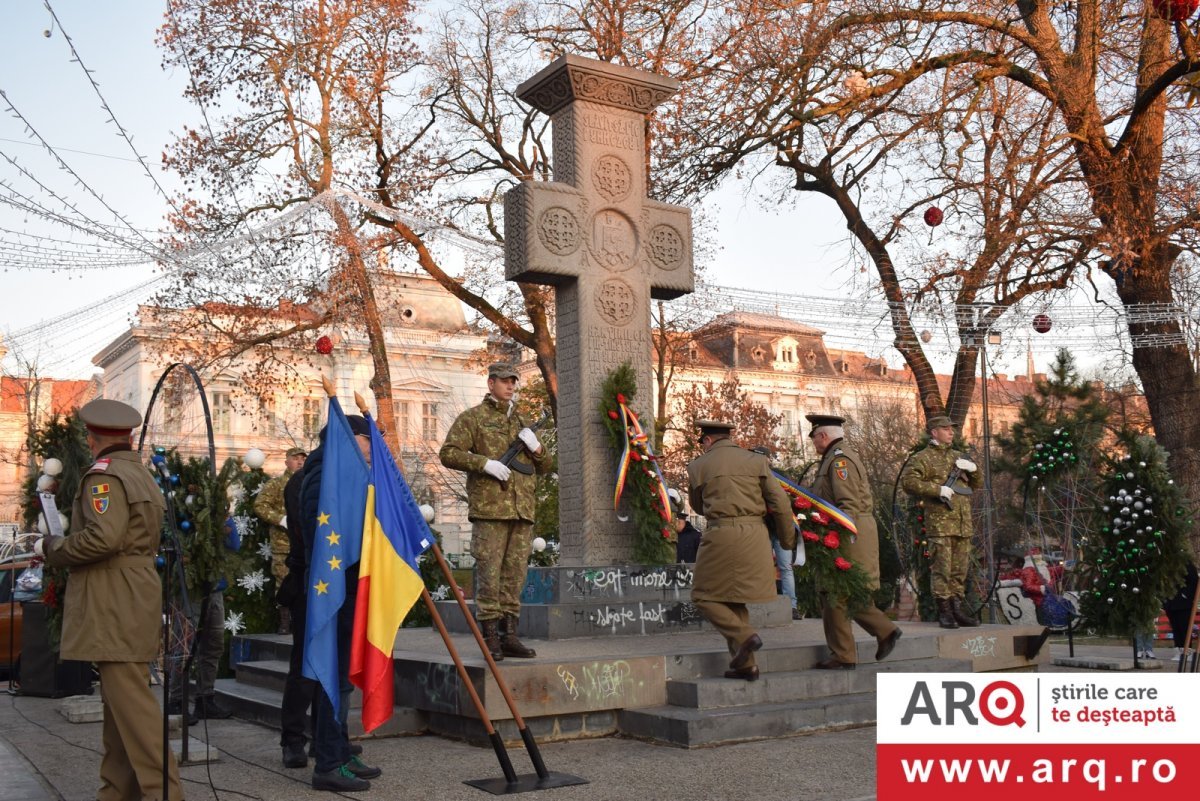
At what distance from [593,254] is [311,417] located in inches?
1331

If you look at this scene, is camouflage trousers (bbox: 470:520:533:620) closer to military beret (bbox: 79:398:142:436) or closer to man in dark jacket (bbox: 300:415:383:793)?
man in dark jacket (bbox: 300:415:383:793)

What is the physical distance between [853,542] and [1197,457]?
35.7ft

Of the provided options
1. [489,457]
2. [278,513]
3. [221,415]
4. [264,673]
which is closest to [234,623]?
[278,513]

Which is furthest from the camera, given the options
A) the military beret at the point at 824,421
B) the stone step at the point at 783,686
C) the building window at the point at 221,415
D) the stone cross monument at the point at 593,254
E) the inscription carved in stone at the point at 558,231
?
the building window at the point at 221,415

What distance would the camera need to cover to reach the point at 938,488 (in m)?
10.9

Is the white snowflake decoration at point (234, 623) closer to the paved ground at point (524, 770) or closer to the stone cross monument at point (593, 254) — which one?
the paved ground at point (524, 770)

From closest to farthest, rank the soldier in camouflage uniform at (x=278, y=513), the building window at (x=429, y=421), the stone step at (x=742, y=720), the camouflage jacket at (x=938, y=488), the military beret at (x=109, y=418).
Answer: the military beret at (x=109, y=418), the stone step at (x=742, y=720), the camouflage jacket at (x=938, y=488), the soldier in camouflage uniform at (x=278, y=513), the building window at (x=429, y=421)

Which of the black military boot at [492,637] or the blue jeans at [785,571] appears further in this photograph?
the blue jeans at [785,571]

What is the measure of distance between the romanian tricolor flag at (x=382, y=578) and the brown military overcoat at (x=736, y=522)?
243 cm

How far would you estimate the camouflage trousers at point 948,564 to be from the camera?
10703 millimetres

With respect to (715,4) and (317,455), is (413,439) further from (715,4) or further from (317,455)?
(317,455)

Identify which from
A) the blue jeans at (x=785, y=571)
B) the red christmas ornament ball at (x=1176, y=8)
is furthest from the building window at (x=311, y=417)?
the red christmas ornament ball at (x=1176, y=8)

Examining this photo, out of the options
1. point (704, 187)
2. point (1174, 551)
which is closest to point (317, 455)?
point (1174, 551)

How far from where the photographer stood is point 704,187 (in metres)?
19.0
